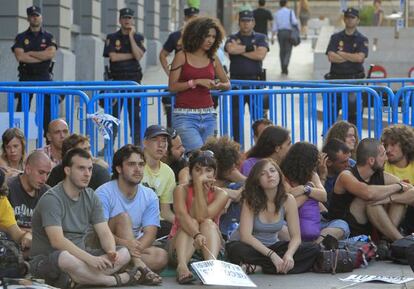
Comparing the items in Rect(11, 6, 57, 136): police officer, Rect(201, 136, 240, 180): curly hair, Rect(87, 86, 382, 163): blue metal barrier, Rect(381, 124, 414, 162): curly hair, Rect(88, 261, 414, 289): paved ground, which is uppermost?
Rect(11, 6, 57, 136): police officer

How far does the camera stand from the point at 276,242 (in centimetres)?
1111

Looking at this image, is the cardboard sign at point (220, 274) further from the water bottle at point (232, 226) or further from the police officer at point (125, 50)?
the police officer at point (125, 50)

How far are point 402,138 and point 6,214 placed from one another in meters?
3.77

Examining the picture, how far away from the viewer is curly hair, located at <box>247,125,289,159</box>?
1230cm

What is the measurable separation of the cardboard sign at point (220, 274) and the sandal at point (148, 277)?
322 mm

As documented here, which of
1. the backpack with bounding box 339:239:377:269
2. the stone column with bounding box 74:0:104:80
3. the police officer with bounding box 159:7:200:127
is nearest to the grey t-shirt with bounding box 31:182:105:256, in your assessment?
the backpack with bounding box 339:239:377:269

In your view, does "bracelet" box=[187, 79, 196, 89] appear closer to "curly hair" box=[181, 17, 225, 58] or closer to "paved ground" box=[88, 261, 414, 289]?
"curly hair" box=[181, 17, 225, 58]

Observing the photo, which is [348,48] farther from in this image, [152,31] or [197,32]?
[152,31]

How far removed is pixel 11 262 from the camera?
10.2 metres

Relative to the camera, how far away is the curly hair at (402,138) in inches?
484

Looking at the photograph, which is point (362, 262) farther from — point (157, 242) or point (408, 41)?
point (408, 41)

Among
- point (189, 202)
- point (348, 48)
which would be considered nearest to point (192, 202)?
point (189, 202)

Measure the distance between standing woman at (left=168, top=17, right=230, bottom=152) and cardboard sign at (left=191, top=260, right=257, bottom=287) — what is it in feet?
9.65

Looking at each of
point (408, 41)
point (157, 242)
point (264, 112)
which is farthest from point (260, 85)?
point (408, 41)
